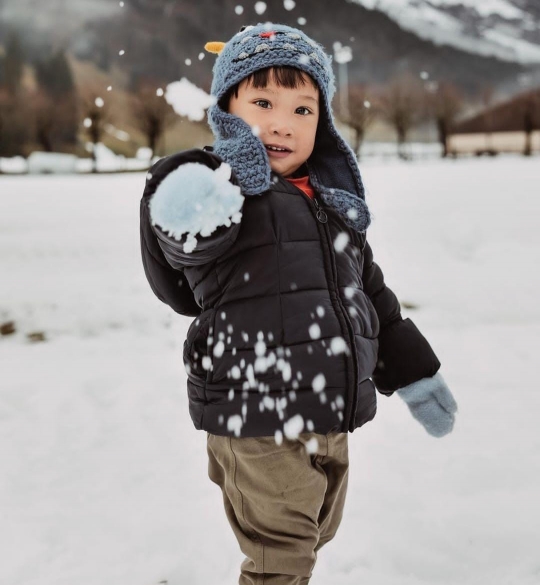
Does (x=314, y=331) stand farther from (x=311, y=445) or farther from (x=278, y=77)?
(x=278, y=77)

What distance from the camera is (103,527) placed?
246 centimetres

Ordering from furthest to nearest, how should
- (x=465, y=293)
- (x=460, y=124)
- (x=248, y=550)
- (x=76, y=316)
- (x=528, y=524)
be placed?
1. (x=460, y=124)
2. (x=465, y=293)
3. (x=76, y=316)
4. (x=528, y=524)
5. (x=248, y=550)

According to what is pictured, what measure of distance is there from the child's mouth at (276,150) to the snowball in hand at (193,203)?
12.1 inches

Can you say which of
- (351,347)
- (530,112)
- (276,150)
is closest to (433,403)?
(351,347)

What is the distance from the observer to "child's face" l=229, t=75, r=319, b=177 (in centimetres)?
164

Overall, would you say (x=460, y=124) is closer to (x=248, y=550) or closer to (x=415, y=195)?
(x=415, y=195)

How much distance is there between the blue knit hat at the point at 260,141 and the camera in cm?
159

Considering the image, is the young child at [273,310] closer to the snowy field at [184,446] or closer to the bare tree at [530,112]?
the snowy field at [184,446]

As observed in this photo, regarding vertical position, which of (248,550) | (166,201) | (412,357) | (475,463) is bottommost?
(475,463)

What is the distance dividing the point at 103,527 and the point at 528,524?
167cm

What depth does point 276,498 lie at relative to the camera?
1.60 metres

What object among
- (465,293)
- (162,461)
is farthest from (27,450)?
(465,293)

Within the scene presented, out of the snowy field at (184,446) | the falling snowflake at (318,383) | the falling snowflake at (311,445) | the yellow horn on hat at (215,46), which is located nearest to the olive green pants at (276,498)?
the falling snowflake at (311,445)

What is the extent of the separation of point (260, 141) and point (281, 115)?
0.34 feet
